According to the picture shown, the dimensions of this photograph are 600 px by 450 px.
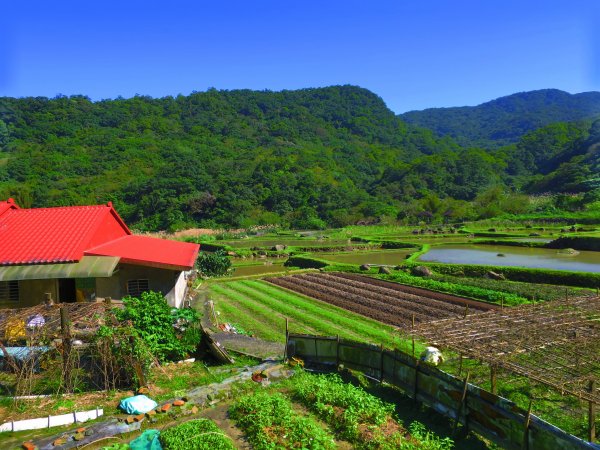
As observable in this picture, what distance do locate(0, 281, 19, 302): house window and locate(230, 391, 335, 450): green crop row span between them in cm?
1154

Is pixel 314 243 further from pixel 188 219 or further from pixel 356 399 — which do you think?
pixel 356 399

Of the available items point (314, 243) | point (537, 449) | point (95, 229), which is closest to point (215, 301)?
point (95, 229)

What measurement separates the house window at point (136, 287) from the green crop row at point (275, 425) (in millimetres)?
8911

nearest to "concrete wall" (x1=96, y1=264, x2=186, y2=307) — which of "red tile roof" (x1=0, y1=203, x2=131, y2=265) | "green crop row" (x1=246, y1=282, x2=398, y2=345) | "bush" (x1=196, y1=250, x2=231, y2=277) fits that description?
"red tile roof" (x1=0, y1=203, x2=131, y2=265)

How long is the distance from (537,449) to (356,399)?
13.1 feet

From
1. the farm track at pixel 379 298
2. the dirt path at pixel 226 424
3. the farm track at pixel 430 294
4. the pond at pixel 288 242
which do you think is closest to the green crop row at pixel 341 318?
the farm track at pixel 379 298

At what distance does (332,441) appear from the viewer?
9344 millimetres

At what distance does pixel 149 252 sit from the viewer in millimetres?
19547

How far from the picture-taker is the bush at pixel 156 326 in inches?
512

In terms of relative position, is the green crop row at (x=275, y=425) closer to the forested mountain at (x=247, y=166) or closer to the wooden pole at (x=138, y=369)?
the wooden pole at (x=138, y=369)

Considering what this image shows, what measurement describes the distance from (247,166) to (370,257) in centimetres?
7484

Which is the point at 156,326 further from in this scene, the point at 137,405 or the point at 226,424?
the point at 226,424

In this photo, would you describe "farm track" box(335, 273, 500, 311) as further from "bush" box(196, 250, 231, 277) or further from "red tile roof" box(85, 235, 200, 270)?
"red tile roof" box(85, 235, 200, 270)

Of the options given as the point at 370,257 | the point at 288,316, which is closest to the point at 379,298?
the point at 288,316
